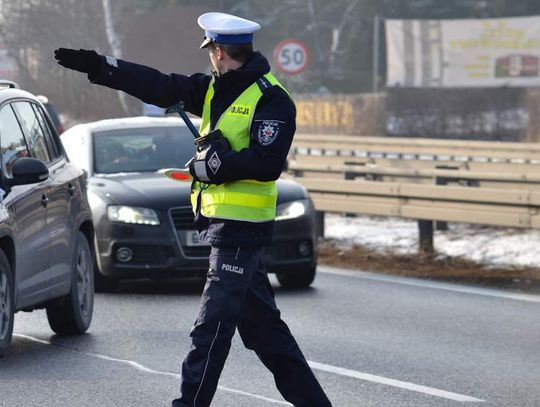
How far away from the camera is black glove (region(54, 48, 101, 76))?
22.9ft

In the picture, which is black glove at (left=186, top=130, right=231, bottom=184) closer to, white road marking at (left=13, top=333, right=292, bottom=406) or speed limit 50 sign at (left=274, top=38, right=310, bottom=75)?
white road marking at (left=13, top=333, right=292, bottom=406)

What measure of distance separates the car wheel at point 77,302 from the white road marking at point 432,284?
12.7ft

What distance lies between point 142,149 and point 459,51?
28.5 m

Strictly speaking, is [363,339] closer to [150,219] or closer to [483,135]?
[150,219]

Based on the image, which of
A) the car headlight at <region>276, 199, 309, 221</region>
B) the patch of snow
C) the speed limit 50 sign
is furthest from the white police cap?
the speed limit 50 sign

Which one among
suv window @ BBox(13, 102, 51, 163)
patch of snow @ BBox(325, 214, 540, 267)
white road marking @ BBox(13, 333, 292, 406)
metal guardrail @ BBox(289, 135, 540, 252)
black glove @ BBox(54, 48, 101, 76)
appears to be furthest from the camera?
patch of snow @ BBox(325, 214, 540, 267)

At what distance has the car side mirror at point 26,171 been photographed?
30.9ft

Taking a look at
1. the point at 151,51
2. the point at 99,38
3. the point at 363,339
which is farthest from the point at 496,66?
the point at 363,339

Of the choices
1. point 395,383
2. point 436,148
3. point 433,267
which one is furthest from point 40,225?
point 436,148

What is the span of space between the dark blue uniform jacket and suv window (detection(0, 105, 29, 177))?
273cm

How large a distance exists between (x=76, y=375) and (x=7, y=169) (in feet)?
4.28

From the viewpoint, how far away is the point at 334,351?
10180 mm

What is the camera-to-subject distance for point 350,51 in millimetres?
57219

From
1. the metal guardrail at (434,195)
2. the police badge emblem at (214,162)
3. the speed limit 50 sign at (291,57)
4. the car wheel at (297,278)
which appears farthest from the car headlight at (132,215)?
the speed limit 50 sign at (291,57)
